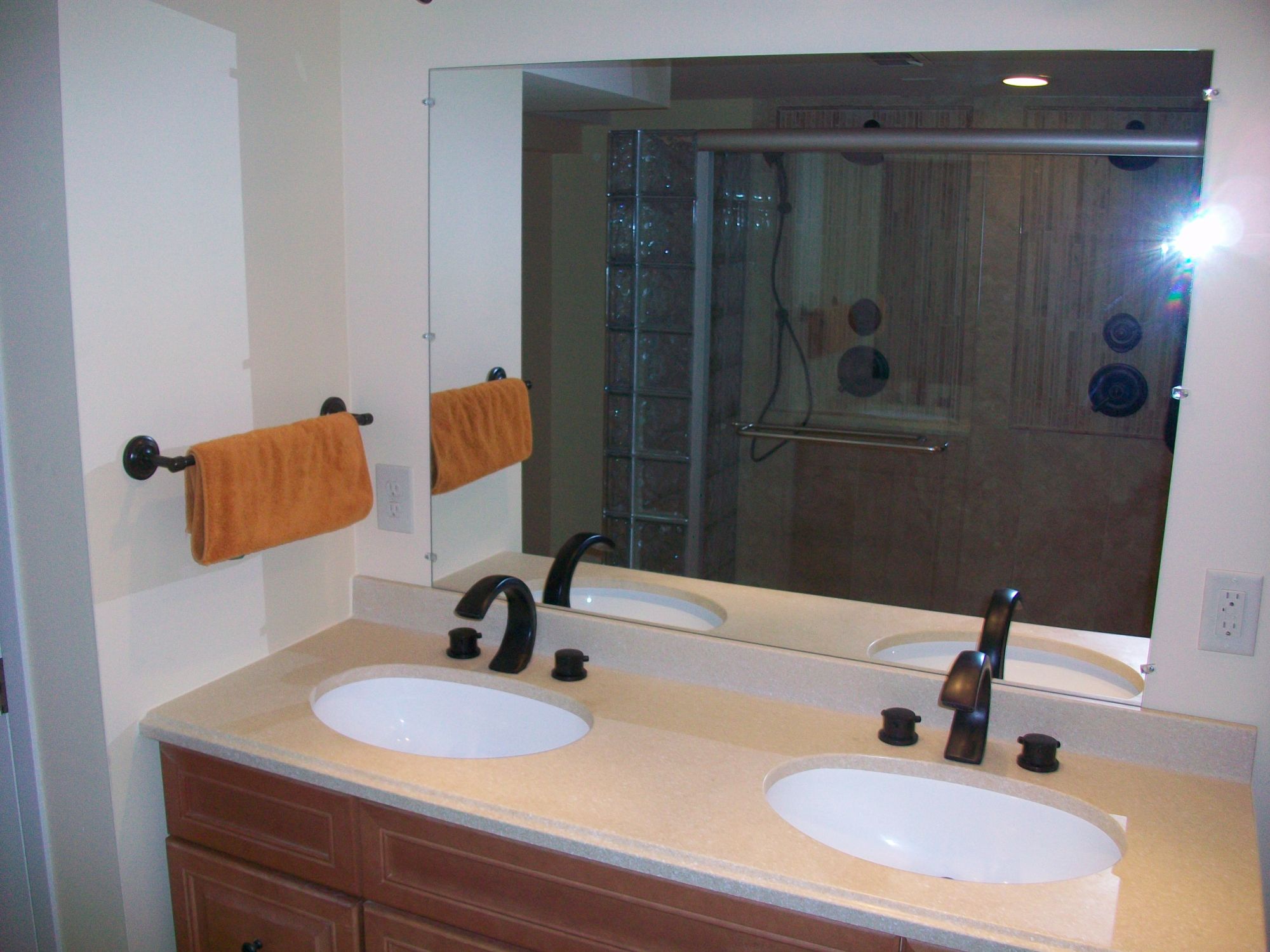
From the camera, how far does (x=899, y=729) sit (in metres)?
1.52

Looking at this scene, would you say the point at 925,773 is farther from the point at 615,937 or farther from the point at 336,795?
the point at 336,795

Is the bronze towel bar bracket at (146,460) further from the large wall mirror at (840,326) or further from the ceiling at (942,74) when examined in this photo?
the ceiling at (942,74)

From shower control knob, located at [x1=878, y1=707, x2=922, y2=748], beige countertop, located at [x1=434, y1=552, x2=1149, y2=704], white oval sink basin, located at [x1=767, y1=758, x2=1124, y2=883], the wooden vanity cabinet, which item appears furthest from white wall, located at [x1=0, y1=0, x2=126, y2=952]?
shower control knob, located at [x1=878, y1=707, x2=922, y2=748]

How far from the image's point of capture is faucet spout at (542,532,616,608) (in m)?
1.87

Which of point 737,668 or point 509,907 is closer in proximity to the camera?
point 509,907

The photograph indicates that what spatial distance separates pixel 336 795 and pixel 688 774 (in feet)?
1.69

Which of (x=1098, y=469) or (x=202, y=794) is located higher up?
(x=1098, y=469)

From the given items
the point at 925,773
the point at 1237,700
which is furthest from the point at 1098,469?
the point at 925,773

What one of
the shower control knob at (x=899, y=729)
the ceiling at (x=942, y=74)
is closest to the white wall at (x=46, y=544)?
the ceiling at (x=942, y=74)

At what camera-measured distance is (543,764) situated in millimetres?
1450

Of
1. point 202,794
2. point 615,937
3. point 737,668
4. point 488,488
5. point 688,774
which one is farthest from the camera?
point 488,488

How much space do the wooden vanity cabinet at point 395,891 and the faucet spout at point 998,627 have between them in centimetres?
52

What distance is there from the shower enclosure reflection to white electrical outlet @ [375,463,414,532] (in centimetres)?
45

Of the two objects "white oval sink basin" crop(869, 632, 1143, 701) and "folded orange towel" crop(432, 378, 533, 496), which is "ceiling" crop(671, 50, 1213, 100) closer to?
"folded orange towel" crop(432, 378, 533, 496)
